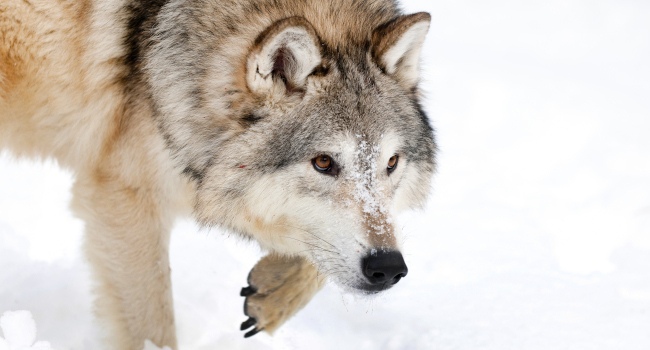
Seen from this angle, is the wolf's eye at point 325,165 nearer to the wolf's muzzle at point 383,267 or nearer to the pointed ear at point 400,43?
the wolf's muzzle at point 383,267

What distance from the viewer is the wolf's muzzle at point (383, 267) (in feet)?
10.7

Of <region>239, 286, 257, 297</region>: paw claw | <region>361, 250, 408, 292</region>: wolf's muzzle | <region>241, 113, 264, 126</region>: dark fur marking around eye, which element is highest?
<region>241, 113, 264, 126</region>: dark fur marking around eye

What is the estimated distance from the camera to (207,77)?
11.8ft

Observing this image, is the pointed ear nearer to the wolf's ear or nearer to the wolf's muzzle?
the wolf's ear

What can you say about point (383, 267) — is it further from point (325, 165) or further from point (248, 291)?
point (248, 291)

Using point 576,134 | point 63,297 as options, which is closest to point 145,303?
point 63,297

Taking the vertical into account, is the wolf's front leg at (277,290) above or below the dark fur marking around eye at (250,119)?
below

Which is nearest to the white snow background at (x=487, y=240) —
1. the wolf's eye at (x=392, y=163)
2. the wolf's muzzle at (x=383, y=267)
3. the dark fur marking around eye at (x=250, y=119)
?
the wolf's muzzle at (x=383, y=267)

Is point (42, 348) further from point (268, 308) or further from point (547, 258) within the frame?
point (547, 258)

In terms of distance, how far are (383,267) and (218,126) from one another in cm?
103

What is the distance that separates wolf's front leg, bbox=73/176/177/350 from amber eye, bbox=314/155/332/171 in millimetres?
1025

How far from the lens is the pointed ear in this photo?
139 inches

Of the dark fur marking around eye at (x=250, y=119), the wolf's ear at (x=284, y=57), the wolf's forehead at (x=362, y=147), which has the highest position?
the wolf's ear at (x=284, y=57)

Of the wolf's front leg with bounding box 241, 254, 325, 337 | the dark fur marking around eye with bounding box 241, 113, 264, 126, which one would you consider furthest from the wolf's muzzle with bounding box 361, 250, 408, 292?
the wolf's front leg with bounding box 241, 254, 325, 337
